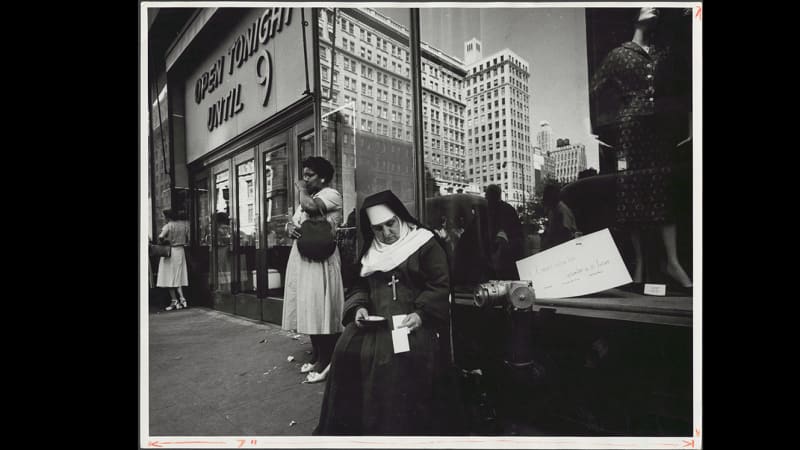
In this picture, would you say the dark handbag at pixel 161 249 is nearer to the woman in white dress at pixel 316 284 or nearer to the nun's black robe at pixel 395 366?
the woman in white dress at pixel 316 284

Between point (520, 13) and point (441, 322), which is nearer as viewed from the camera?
point (441, 322)

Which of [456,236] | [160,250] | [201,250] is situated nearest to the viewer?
[456,236]

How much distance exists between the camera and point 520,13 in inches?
76.0

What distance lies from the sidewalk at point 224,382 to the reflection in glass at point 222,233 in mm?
309

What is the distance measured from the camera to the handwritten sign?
183 centimetres

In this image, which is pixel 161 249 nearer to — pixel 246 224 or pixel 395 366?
pixel 246 224

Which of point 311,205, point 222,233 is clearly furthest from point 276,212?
point 222,233

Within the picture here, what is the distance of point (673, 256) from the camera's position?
1817mm

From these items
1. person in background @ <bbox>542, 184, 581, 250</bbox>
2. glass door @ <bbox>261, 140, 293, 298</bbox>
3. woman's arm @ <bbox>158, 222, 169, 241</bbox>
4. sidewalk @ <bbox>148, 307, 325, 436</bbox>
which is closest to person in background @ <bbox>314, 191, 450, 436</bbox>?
sidewalk @ <bbox>148, 307, 325, 436</bbox>

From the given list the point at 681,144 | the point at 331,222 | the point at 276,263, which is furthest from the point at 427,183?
the point at 681,144

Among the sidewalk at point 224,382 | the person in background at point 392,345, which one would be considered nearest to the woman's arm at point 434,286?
the person in background at point 392,345

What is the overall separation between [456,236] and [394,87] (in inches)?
38.1

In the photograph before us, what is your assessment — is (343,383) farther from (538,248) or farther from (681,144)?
(681,144)

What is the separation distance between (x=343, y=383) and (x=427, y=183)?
3.86 feet
